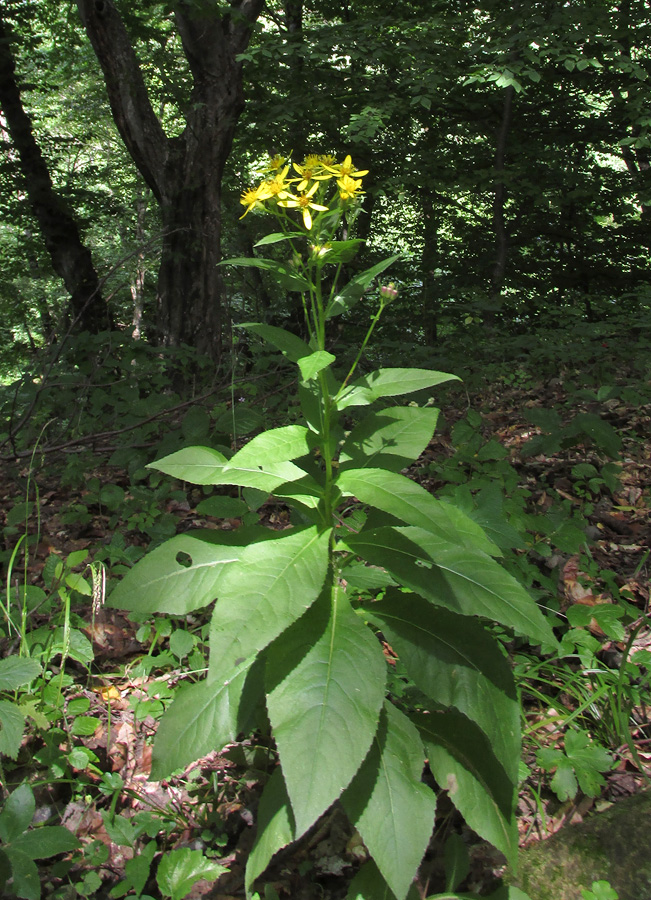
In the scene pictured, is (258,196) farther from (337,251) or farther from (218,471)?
(218,471)

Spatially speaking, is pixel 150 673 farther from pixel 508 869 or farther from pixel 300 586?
pixel 508 869

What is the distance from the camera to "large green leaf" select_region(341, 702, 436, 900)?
1163 mm

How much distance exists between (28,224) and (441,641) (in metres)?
Answer: 8.68

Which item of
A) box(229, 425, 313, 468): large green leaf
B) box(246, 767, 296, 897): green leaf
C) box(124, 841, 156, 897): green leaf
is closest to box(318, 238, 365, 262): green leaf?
box(229, 425, 313, 468): large green leaf

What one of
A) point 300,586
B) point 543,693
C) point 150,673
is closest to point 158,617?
point 150,673

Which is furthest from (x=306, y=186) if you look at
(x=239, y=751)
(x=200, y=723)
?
(x=239, y=751)

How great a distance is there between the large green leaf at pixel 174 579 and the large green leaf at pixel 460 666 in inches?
17.3

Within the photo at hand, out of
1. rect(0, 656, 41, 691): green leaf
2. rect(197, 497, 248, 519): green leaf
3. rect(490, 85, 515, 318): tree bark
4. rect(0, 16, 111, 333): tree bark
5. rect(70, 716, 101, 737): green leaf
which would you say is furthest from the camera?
rect(490, 85, 515, 318): tree bark

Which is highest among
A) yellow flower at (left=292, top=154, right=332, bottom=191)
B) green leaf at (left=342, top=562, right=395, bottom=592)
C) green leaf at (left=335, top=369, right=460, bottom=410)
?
yellow flower at (left=292, top=154, right=332, bottom=191)

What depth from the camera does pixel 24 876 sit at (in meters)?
1.31

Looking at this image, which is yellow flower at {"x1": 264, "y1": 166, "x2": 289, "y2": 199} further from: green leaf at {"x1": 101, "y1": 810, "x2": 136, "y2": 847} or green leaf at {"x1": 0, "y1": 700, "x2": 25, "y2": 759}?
green leaf at {"x1": 101, "y1": 810, "x2": 136, "y2": 847}

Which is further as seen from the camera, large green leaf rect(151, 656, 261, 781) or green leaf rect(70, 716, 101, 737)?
green leaf rect(70, 716, 101, 737)

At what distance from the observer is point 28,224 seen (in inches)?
313

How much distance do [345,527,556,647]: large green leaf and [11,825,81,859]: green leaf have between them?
0.97 meters
